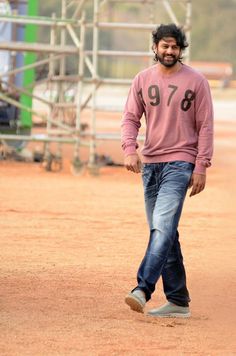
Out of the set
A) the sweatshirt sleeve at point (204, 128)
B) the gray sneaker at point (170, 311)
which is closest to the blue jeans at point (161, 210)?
the sweatshirt sleeve at point (204, 128)

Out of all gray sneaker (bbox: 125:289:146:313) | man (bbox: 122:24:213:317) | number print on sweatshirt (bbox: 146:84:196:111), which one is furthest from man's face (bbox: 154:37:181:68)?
gray sneaker (bbox: 125:289:146:313)

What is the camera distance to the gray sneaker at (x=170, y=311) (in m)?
8.38

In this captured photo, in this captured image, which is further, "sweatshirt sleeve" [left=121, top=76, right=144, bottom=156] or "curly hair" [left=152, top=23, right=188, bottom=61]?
"sweatshirt sleeve" [left=121, top=76, right=144, bottom=156]

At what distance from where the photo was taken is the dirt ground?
24.6 ft

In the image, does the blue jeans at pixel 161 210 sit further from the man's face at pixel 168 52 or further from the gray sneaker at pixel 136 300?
the man's face at pixel 168 52

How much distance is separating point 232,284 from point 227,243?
2433 mm

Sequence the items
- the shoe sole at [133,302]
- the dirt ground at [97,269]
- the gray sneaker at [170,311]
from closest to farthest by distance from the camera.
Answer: the dirt ground at [97,269] → the shoe sole at [133,302] → the gray sneaker at [170,311]

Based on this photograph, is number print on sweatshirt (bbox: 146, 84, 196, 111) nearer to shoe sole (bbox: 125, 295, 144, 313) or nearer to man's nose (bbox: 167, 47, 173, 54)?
man's nose (bbox: 167, 47, 173, 54)

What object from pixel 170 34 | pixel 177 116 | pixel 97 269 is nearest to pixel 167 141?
pixel 177 116

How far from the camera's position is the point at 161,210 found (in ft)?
26.7

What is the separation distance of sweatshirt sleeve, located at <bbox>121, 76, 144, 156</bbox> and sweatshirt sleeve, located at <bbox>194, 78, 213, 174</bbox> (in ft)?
1.22

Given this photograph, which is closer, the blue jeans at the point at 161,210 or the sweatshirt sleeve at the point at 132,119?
the blue jeans at the point at 161,210

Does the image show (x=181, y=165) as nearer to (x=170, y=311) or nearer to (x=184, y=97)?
(x=184, y=97)

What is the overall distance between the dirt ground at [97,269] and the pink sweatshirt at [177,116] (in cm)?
99
